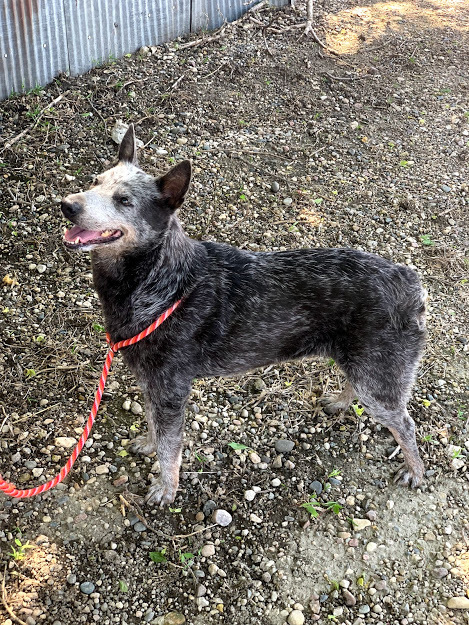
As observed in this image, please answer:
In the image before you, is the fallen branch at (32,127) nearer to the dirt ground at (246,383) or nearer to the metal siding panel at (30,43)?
the dirt ground at (246,383)

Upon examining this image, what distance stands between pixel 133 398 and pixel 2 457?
1.04m

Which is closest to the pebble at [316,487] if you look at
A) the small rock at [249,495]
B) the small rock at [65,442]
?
the small rock at [249,495]

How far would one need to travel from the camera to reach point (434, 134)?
7.97m

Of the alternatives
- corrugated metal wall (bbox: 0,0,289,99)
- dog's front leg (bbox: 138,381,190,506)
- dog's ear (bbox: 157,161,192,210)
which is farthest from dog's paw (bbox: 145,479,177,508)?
corrugated metal wall (bbox: 0,0,289,99)

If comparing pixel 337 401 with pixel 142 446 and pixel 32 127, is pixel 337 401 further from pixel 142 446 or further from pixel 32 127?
pixel 32 127

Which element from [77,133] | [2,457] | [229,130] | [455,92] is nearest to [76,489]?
[2,457]

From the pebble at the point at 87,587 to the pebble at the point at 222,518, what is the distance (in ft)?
2.92

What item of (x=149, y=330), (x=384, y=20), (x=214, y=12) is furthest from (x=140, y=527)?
(x=384, y=20)

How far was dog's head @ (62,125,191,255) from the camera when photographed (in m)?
3.59

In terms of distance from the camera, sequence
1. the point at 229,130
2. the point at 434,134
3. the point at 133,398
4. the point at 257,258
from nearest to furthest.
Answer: the point at 257,258 → the point at 133,398 → the point at 229,130 → the point at 434,134

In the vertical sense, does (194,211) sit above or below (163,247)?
below

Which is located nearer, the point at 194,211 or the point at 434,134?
the point at 194,211

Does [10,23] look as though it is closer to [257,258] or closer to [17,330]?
[17,330]

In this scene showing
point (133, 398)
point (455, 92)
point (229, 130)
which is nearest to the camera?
point (133, 398)
